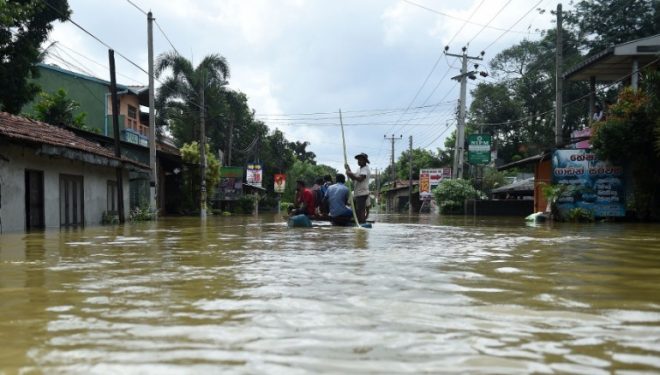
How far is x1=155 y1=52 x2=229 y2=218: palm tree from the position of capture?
3538 cm

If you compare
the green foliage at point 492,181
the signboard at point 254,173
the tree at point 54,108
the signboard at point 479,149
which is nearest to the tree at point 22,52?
the tree at point 54,108

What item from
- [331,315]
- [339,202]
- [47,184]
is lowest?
[331,315]

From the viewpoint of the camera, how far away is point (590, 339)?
3115 mm

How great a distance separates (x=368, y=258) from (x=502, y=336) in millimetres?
3827

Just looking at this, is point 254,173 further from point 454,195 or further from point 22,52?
point 22,52

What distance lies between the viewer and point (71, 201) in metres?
18.3

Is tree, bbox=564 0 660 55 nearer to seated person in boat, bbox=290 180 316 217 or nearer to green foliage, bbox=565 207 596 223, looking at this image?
green foliage, bbox=565 207 596 223

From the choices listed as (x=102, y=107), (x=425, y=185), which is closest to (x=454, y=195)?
(x=425, y=185)

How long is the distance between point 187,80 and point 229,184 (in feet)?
28.5

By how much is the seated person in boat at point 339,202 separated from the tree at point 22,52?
14.8m

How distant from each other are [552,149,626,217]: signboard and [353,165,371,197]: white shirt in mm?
9452

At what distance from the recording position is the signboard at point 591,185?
779 inches

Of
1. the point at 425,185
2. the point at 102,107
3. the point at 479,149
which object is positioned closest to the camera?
the point at 479,149

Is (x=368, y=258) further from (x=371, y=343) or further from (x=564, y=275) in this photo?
(x=371, y=343)
